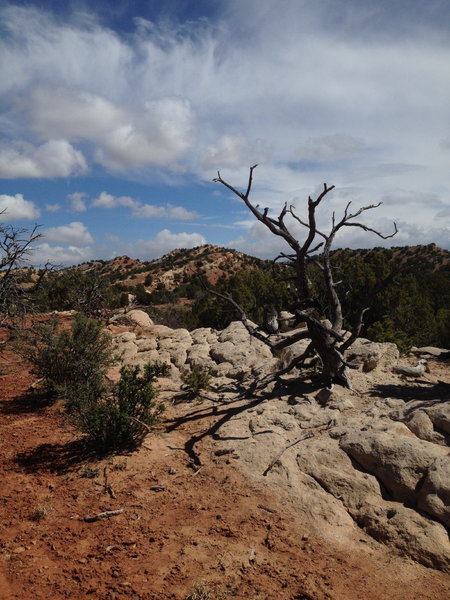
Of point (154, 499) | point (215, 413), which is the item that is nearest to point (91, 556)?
point (154, 499)

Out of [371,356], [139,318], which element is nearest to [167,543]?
[371,356]

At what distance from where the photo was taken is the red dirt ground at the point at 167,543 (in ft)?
12.0

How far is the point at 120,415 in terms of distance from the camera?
6066mm

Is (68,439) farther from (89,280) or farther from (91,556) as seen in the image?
(89,280)

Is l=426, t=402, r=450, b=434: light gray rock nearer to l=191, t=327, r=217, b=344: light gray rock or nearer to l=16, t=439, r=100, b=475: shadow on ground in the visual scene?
l=16, t=439, r=100, b=475: shadow on ground

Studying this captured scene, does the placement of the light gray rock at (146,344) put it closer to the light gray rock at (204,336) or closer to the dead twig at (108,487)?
the light gray rock at (204,336)

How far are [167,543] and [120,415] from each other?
7.43 feet

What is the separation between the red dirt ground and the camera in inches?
144

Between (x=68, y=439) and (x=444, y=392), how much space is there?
6.97 meters

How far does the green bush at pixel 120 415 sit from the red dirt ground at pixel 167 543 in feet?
1.13

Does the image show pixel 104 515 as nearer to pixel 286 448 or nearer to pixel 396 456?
pixel 286 448

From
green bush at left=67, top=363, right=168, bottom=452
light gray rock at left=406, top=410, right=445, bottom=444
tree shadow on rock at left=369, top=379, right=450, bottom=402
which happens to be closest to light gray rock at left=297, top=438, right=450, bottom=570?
light gray rock at left=406, top=410, right=445, bottom=444

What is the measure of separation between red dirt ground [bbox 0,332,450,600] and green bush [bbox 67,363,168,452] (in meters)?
0.34

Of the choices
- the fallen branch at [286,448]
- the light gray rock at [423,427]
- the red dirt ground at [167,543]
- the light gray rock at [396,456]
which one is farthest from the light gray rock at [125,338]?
the light gray rock at [423,427]
